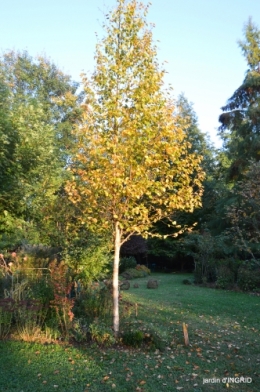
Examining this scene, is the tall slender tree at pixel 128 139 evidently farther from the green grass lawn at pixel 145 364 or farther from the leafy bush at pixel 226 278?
the leafy bush at pixel 226 278

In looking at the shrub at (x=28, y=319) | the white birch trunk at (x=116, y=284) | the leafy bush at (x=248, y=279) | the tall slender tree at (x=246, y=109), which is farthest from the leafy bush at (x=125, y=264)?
the shrub at (x=28, y=319)

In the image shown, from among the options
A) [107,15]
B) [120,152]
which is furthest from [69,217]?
[107,15]

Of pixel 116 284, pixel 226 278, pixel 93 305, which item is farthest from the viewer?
pixel 226 278

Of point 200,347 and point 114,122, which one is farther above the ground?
point 114,122

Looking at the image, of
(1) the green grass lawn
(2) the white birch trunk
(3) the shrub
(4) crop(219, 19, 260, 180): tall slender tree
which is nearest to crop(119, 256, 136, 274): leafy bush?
(4) crop(219, 19, 260, 180): tall slender tree

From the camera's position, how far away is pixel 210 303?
1046 cm

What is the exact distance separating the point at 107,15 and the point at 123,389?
563cm

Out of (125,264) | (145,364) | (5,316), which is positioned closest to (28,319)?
(5,316)

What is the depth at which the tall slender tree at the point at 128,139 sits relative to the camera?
5.77 metres

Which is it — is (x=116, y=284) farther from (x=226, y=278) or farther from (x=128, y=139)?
(x=226, y=278)

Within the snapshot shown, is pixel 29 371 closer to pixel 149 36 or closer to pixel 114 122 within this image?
pixel 114 122

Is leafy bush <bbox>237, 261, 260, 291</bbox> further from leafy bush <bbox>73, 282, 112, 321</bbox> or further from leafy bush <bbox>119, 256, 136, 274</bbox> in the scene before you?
leafy bush <bbox>119, 256, 136, 274</bbox>

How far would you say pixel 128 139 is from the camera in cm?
582

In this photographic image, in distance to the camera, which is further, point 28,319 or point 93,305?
point 93,305
